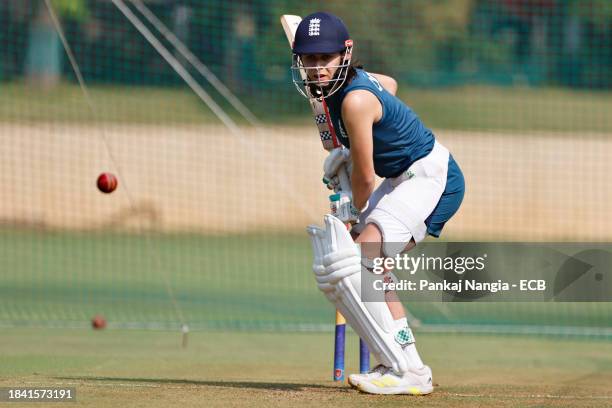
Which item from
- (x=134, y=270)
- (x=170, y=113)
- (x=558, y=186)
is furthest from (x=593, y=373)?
(x=170, y=113)

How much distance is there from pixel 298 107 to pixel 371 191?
1468cm

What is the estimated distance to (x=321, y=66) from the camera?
5602mm

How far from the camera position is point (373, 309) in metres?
5.54

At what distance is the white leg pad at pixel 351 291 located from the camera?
18.0 feet

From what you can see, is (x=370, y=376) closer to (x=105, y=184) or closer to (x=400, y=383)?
(x=400, y=383)

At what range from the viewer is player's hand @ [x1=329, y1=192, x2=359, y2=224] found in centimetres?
576

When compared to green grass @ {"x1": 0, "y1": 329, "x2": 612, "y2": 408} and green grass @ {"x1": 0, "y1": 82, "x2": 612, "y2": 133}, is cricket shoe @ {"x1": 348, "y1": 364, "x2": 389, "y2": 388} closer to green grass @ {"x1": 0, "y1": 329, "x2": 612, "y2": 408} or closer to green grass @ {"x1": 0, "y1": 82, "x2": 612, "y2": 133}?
green grass @ {"x1": 0, "y1": 329, "x2": 612, "y2": 408}

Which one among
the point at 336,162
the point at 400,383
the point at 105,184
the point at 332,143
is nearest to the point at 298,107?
the point at 105,184

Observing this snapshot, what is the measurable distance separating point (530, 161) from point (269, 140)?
466 centimetres

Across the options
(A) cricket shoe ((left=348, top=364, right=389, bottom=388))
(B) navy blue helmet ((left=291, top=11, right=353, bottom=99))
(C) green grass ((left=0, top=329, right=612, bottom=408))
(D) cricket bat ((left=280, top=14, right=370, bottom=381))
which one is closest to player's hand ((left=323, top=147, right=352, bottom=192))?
(D) cricket bat ((left=280, top=14, right=370, bottom=381))

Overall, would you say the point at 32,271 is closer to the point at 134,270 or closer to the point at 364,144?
the point at 134,270

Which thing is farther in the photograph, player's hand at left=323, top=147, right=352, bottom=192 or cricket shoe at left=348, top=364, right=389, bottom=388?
player's hand at left=323, top=147, right=352, bottom=192

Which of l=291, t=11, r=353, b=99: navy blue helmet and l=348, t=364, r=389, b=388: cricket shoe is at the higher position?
l=291, t=11, r=353, b=99: navy blue helmet

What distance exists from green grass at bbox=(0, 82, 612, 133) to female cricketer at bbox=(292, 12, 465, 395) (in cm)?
1336
